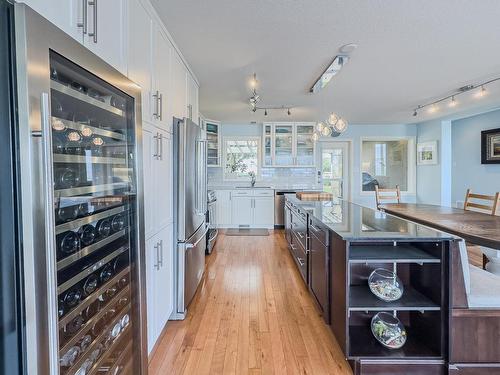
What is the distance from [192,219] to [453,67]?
3139 millimetres

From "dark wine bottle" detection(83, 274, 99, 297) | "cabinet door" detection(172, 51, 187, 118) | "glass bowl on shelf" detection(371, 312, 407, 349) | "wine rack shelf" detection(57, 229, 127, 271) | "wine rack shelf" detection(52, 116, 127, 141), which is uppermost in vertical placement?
"cabinet door" detection(172, 51, 187, 118)

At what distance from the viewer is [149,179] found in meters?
1.90

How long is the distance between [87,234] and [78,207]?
5.0 inches

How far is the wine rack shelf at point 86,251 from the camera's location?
3.10 feet

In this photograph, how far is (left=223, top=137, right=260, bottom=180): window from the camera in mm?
6723

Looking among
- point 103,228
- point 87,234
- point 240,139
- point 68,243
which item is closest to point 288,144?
point 240,139

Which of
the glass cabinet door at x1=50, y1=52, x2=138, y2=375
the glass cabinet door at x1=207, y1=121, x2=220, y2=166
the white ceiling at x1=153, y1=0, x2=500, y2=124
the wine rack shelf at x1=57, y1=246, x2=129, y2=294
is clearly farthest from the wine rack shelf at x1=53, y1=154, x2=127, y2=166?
the glass cabinet door at x1=207, y1=121, x2=220, y2=166

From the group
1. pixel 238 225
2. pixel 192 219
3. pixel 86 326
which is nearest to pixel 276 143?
pixel 238 225

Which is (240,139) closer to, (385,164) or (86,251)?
(385,164)

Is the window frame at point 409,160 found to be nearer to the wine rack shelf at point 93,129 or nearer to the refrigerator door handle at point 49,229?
the wine rack shelf at point 93,129

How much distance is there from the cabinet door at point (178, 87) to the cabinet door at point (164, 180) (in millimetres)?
390

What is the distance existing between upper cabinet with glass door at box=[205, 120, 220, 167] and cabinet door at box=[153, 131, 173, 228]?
12.9 feet

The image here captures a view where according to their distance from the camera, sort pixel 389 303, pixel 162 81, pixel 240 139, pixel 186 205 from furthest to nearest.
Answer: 1. pixel 240 139
2. pixel 186 205
3. pixel 162 81
4. pixel 389 303

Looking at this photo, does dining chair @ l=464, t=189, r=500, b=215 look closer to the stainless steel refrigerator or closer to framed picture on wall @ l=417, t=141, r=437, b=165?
framed picture on wall @ l=417, t=141, r=437, b=165
